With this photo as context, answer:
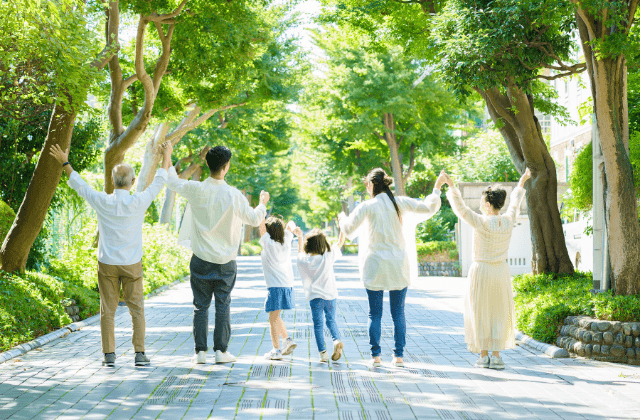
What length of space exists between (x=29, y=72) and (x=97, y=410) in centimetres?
528

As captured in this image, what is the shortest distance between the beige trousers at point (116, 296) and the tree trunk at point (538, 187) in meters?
7.46

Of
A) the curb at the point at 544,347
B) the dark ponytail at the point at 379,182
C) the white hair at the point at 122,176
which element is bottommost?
the curb at the point at 544,347

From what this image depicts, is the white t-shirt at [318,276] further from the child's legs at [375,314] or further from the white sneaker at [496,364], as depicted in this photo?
the white sneaker at [496,364]

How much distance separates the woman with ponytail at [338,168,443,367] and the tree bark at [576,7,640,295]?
2.71m

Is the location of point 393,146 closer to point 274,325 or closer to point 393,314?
point 274,325

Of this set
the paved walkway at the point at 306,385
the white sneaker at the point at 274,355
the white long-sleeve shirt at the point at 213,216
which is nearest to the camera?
the paved walkway at the point at 306,385

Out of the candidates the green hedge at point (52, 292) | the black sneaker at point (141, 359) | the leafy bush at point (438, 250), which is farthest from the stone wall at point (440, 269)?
the black sneaker at point (141, 359)

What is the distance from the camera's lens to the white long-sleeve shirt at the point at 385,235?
7.28 metres

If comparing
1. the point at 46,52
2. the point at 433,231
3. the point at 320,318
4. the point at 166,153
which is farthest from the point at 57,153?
the point at 433,231

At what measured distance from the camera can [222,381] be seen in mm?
6672

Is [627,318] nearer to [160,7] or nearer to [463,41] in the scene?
[463,41]

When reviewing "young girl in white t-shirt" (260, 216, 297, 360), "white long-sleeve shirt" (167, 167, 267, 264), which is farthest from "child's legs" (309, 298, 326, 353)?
"white long-sleeve shirt" (167, 167, 267, 264)

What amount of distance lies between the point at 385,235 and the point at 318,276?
0.87 metres

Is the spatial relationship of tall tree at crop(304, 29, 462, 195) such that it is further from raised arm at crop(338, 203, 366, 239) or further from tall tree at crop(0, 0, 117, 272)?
raised arm at crop(338, 203, 366, 239)
